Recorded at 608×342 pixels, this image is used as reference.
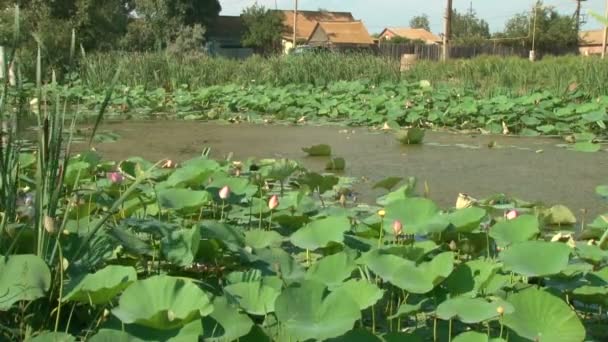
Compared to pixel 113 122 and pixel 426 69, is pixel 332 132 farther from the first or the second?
pixel 426 69

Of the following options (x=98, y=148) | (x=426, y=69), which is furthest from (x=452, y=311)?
(x=426, y=69)

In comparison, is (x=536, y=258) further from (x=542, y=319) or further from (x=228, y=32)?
(x=228, y=32)

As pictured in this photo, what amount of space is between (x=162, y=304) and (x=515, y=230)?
2.94 ft

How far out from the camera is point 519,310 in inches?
52.6

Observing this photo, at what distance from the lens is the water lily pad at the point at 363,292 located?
1.35 m

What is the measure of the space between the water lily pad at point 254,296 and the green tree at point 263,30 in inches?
1368

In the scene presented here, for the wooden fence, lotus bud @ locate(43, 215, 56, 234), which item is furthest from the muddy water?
the wooden fence

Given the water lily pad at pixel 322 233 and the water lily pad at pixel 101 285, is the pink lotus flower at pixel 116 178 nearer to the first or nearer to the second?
the water lily pad at pixel 322 233

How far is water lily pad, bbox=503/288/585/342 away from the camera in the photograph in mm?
1299

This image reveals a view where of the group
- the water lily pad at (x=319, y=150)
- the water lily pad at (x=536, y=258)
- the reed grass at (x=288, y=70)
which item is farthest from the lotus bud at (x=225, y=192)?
the reed grass at (x=288, y=70)

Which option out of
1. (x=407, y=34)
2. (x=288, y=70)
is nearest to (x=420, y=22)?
(x=407, y=34)

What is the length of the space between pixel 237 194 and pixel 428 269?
0.93 metres

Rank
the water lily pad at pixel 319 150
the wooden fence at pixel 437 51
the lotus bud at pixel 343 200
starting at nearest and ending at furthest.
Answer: the lotus bud at pixel 343 200 → the water lily pad at pixel 319 150 → the wooden fence at pixel 437 51

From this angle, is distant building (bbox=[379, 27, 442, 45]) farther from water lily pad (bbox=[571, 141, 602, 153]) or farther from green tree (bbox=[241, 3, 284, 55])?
water lily pad (bbox=[571, 141, 602, 153])
